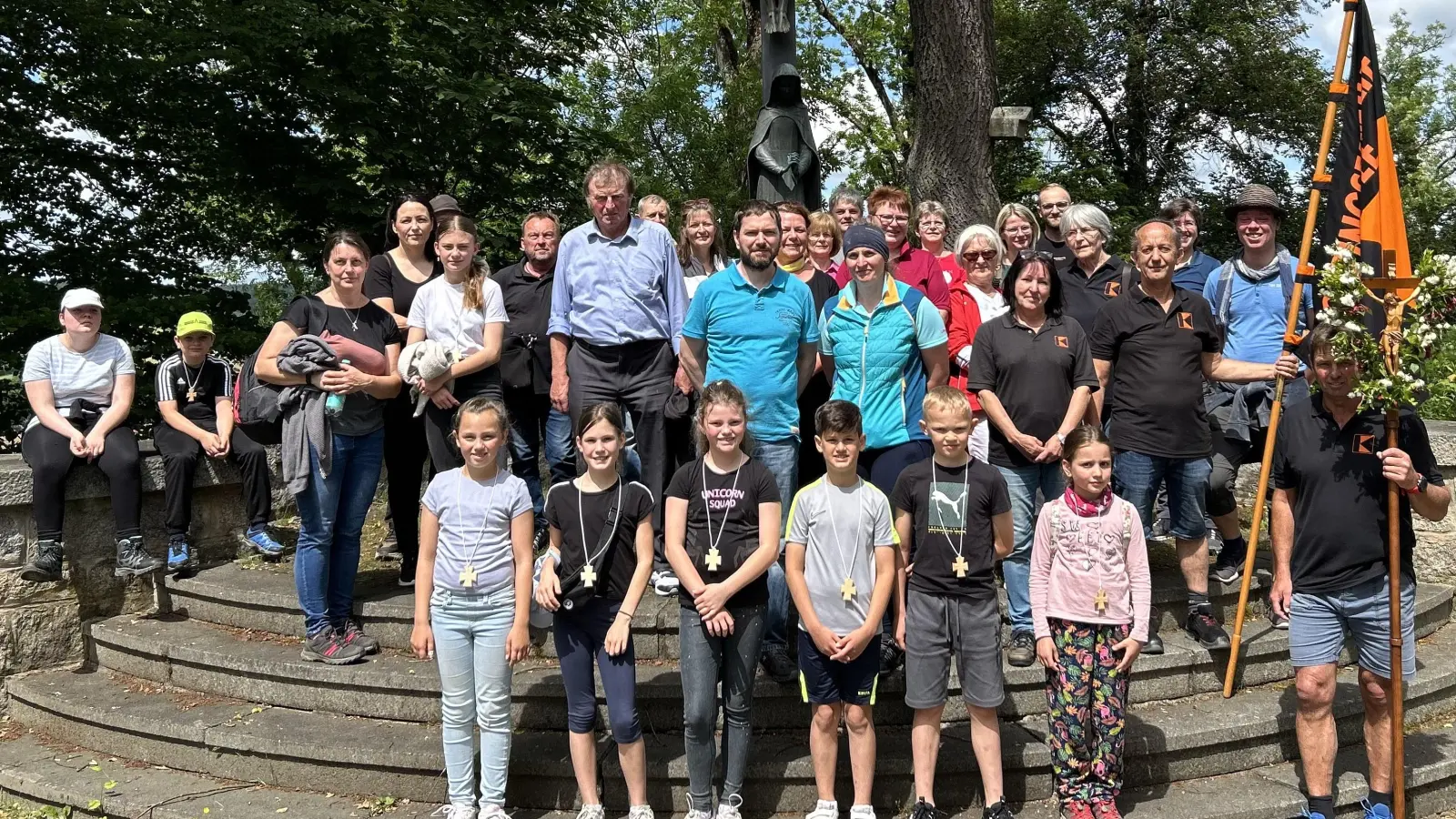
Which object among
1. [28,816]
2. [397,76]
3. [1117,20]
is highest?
[1117,20]

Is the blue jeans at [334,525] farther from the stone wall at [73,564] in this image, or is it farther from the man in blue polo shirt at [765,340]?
the man in blue polo shirt at [765,340]

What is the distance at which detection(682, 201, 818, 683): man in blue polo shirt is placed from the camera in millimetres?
4367

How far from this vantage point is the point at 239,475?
609cm

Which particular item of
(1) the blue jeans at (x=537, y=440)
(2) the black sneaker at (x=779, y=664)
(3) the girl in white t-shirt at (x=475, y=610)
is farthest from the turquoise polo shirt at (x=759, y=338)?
(1) the blue jeans at (x=537, y=440)

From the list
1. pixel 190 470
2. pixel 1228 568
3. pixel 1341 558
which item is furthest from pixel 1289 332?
pixel 190 470

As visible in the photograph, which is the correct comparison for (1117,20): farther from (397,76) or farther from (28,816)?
(28,816)

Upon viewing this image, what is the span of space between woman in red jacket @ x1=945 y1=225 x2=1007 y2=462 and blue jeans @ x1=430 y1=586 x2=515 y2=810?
2.48 m

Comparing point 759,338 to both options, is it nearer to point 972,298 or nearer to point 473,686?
point 972,298

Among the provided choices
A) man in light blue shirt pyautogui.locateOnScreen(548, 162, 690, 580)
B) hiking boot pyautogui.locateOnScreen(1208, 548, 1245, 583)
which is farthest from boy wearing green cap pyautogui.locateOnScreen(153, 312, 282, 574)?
hiking boot pyautogui.locateOnScreen(1208, 548, 1245, 583)

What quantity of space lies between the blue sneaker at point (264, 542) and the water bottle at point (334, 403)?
5.74 ft

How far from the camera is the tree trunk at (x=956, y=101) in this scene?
31.9 feet

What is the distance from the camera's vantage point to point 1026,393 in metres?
4.48

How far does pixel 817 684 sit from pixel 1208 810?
1.58 metres

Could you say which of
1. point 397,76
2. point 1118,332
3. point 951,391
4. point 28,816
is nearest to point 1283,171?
point 397,76
